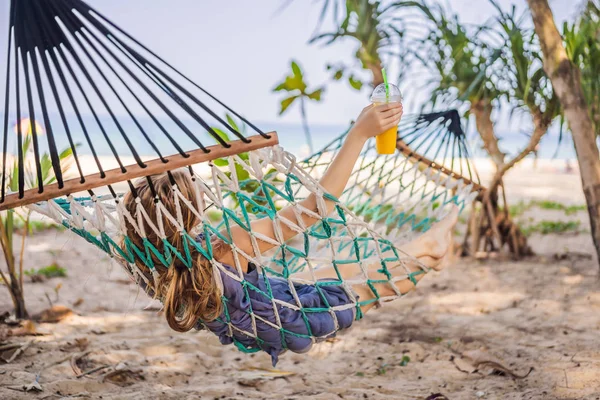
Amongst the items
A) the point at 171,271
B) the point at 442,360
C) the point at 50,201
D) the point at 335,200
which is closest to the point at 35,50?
the point at 50,201

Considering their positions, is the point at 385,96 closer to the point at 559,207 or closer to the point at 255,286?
the point at 255,286

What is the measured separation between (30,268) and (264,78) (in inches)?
728

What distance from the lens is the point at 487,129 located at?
311 centimetres

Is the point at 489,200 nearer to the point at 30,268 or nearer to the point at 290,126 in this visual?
the point at 30,268

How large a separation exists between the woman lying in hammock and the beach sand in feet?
0.78

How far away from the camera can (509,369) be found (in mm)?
1804

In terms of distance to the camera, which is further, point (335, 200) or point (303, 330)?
point (303, 330)

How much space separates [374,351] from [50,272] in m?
1.69

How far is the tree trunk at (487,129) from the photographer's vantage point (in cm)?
307

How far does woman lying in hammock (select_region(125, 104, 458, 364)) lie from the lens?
132 cm

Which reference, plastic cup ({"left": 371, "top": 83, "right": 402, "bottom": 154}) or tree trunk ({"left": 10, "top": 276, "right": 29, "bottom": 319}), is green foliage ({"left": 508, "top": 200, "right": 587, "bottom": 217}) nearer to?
plastic cup ({"left": 371, "top": 83, "right": 402, "bottom": 154})

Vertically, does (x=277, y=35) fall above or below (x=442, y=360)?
above

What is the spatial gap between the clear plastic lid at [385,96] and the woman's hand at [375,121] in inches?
0.9

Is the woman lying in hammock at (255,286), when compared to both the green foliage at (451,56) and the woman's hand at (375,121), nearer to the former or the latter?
the woman's hand at (375,121)
